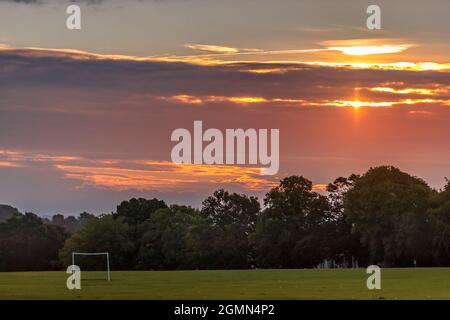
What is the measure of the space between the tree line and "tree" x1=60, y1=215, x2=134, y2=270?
140 millimetres

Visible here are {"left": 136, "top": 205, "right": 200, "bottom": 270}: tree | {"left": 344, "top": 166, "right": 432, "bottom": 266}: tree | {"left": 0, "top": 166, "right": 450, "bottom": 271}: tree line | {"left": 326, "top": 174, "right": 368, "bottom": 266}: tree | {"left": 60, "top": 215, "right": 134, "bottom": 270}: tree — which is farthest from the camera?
{"left": 60, "top": 215, "right": 134, "bottom": 270}: tree

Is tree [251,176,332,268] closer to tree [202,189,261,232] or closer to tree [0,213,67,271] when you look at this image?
tree [202,189,261,232]

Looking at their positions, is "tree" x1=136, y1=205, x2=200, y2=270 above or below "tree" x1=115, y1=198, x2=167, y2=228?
below

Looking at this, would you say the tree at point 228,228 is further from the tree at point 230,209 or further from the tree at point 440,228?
the tree at point 440,228

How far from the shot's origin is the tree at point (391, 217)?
119m

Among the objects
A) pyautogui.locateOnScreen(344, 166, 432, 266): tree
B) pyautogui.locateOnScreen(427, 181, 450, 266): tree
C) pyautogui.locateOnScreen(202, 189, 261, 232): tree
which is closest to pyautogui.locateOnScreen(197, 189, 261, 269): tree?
pyautogui.locateOnScreen(202, 189, 261, 232): tree

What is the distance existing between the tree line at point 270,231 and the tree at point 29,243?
17cm

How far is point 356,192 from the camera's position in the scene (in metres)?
128

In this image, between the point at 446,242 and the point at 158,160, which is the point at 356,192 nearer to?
the point at 446,242

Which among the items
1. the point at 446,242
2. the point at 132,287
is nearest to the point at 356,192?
the point at 446,242

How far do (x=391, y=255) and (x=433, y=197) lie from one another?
851 cm

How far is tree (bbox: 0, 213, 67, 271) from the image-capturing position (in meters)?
142

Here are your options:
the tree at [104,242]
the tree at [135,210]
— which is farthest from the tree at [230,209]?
the tree at [104,242]

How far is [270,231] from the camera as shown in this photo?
445ft
